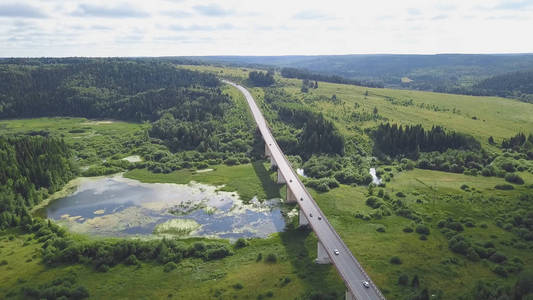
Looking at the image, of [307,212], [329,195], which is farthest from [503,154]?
[307,212]

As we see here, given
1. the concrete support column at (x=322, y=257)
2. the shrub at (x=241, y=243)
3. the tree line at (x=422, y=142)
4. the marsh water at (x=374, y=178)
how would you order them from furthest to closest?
the tree line at (x=422, y=142) → the marsh water at (x=374, y=178) → the shrub at (x=241, y=243) → the concrete support column at (x=322, y=257)

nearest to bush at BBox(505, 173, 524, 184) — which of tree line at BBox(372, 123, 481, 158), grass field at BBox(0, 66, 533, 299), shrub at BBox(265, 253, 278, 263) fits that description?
grass field at BBox(0, 66, 533, 299)

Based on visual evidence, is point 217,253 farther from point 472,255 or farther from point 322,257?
point 472,255

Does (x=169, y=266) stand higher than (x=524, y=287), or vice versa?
(x=524, y=287)

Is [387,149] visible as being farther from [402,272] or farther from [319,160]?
[402,272]

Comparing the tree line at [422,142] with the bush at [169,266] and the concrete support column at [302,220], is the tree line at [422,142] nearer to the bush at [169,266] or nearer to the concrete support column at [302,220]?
the concrete support column at [302,220]

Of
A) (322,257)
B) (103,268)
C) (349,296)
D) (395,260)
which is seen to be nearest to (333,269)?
(322,257)

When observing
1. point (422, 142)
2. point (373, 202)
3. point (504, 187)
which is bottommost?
point (373, 202)

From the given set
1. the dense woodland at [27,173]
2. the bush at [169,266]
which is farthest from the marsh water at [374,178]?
the dense woodland at [27,173]

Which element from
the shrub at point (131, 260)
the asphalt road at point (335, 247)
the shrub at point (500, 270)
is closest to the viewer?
the asphalt road at point (335, 247)
